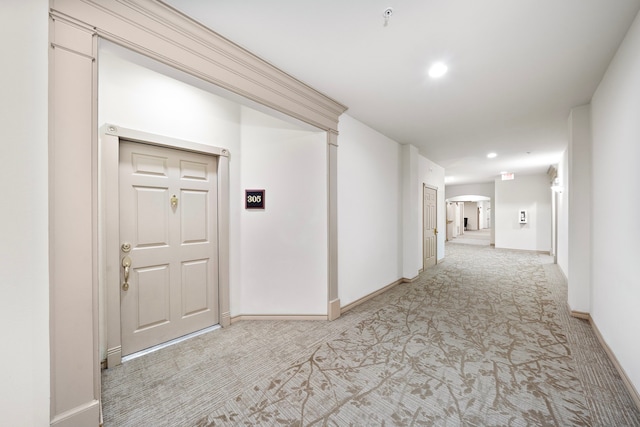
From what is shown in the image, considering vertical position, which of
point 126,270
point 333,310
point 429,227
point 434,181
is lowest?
point 333,310

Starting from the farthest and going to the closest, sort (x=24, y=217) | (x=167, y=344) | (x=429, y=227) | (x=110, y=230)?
(x=429, y=227)
(x=167, y=344)
(x=110, y=230)
(x=24, y=217)

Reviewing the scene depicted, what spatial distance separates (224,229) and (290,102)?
1.71 m

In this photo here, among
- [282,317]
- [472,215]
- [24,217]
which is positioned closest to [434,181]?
[282,317]

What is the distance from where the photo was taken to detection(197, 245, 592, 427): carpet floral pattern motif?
1.71m

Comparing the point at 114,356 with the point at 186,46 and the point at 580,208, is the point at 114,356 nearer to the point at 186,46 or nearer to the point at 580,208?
the point at 186,46

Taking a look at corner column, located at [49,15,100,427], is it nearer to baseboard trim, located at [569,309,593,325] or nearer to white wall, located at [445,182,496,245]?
baseboard trim, located at [569,309,593,325]

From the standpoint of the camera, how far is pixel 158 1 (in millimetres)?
1655

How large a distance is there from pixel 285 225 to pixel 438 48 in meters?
2.46

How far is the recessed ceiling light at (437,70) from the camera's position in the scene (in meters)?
2.36

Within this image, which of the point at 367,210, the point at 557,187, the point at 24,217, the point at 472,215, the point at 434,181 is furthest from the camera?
the point at 472,215

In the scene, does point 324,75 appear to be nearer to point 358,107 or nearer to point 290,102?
point 290,102

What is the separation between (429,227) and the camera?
6.36 meters

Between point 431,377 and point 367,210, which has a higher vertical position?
point 367,210

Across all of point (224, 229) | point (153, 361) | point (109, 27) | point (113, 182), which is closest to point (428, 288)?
point (224, 229)
